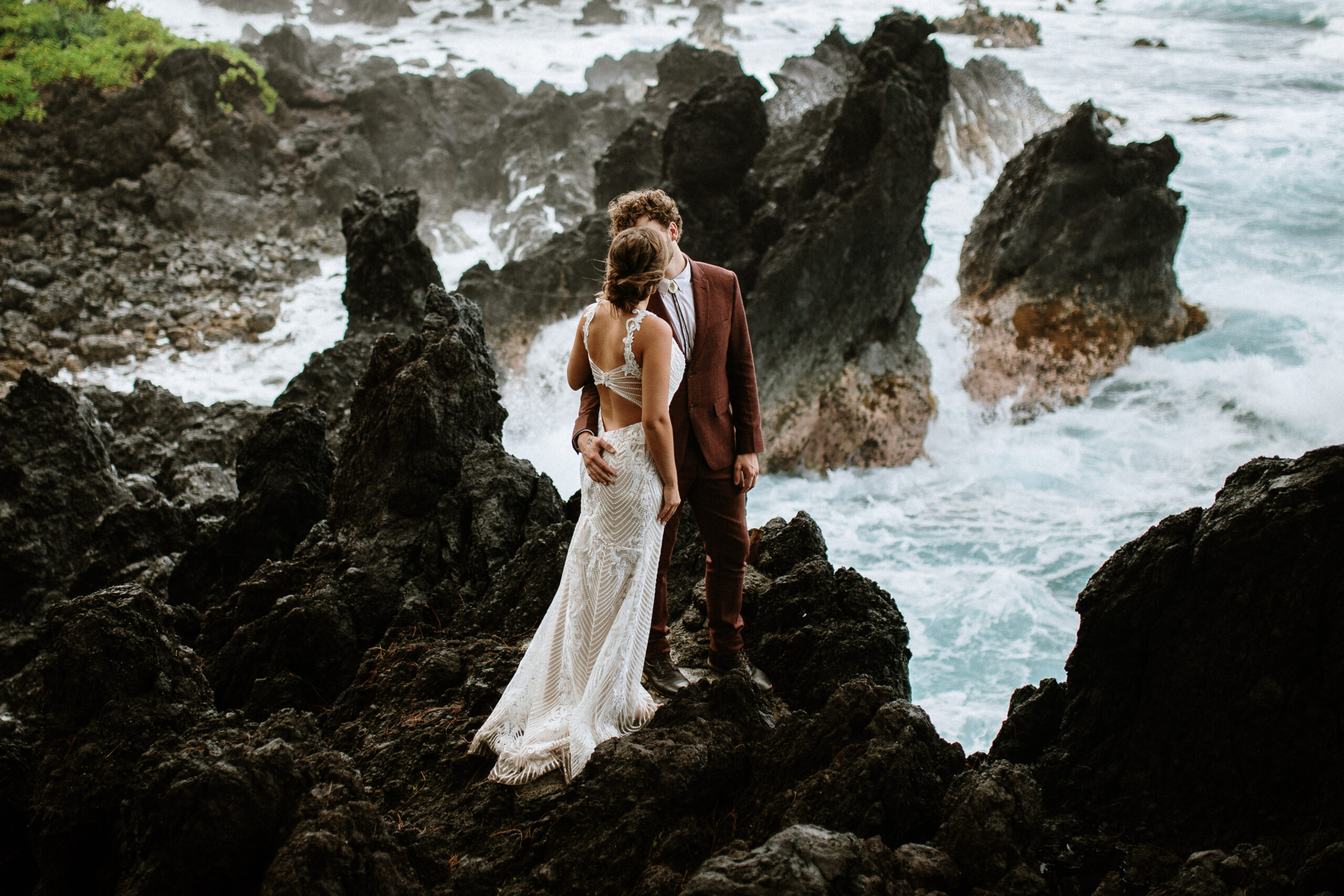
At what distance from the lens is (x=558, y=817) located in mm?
3160

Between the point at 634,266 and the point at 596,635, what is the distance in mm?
1562

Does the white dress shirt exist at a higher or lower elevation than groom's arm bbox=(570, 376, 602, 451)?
higher

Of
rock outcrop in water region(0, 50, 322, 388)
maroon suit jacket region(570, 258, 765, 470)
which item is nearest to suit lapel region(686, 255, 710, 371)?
maroon suit jacket region(570, 258, 765, 470)

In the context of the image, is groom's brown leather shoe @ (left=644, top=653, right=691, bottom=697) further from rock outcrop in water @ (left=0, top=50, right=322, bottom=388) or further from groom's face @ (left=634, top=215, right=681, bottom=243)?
rock outcrop in water @ (left=0, top=50, right=322, bottom=388)

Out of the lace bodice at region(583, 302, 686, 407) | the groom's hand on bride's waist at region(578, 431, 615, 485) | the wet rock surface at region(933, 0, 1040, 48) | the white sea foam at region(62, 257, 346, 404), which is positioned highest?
the wet rock surface at region(933, 0, 1040, 48)

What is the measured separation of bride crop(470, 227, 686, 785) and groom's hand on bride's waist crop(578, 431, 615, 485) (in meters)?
0.03

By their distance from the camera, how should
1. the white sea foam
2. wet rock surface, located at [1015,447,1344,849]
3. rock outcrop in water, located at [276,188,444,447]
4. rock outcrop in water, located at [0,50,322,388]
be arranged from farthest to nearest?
rock outcrop in water, located at [0,50,322,388] < the white sea foam < rock outcrop in water, located at [276,188,444,447] < wet rock surface, located at [1015,447,1344,849]

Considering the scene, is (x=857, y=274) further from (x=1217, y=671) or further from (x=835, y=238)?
(x=1217, y=671)

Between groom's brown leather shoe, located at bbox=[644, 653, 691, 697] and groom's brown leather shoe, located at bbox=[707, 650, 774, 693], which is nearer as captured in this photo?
groom's brown leather shoe, located at bbox=[644, 653, 691, 697]

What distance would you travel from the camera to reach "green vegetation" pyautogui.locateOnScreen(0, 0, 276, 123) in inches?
798

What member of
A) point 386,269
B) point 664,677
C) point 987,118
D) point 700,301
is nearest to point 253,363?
point 386,269

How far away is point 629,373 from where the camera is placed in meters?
3.34

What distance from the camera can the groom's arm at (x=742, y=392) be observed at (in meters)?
3.71

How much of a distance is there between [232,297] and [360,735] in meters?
17.3
